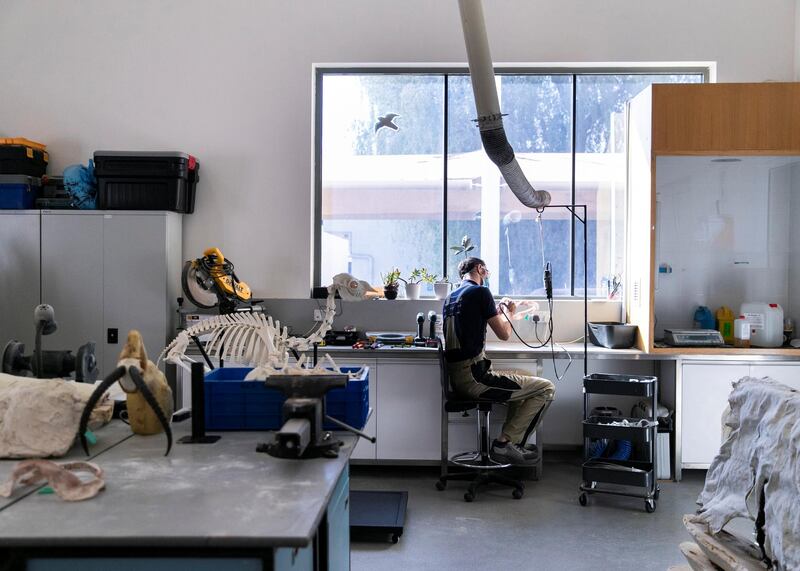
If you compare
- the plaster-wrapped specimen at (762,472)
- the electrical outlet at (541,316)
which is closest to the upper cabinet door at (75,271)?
the electrical outlet at (541,316)

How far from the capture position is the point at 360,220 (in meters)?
5.86

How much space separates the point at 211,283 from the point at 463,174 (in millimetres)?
2135

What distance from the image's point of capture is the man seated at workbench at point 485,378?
4609mm

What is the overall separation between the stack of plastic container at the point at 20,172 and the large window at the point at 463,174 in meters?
2.10

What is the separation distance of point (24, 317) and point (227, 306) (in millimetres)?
1509

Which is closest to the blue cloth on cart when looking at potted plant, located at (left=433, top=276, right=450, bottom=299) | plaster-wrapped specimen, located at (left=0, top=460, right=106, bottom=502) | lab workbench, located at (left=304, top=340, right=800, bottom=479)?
lab workbench, located at (left=304, top=340, right=800, bottom=479)

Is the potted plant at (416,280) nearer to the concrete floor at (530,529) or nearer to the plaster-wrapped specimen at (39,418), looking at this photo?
the concrete floor at (530,529)

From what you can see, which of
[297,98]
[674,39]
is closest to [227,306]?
[297,98]

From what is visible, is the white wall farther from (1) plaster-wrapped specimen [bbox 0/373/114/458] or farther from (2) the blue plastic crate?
(1) plaster-wrapped specimen [bbox 0/373/114/458]

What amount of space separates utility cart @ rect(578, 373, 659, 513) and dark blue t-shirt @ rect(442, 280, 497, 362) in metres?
0.75

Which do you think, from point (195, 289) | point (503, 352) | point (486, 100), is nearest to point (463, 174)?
point (486, 100)

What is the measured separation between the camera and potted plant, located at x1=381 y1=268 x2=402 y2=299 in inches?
219

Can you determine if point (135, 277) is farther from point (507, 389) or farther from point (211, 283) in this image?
point (507, 389)

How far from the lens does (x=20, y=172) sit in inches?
213
